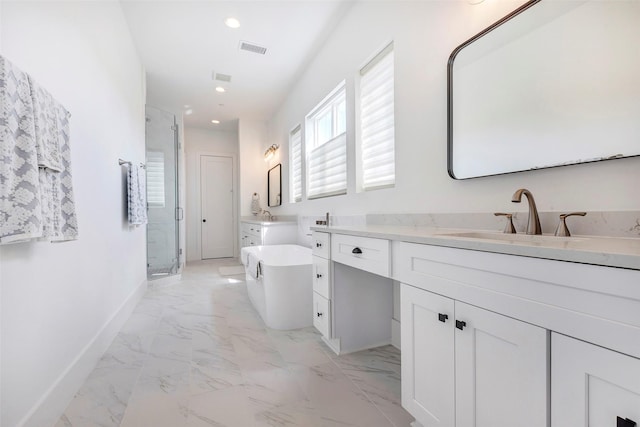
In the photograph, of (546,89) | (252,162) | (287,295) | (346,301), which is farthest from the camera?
(252,162)

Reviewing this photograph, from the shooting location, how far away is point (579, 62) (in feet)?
3.47

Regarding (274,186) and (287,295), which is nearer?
(287,295)

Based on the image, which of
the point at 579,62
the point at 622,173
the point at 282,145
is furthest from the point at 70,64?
the point at 282,145

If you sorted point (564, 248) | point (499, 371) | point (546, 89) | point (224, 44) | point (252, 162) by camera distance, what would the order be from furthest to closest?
point (252, 162)
point (224, 44)
point (546, 89)
point (499, 371)
point (564, 248)

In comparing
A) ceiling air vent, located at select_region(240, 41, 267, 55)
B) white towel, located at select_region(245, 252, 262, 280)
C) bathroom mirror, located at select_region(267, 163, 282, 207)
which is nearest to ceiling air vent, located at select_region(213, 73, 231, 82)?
ceiling air vent, located at select_region(240, 41, 267, 55)

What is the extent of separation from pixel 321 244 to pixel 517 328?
132 centimetres

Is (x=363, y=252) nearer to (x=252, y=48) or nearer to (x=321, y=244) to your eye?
(x=321, y=244)

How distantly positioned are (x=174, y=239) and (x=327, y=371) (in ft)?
11.7

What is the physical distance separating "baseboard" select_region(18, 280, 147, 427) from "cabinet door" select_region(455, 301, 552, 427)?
1.66 metres

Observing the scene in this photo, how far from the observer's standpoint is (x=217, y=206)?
241 inches

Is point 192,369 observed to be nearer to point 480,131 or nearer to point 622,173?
point 480,131

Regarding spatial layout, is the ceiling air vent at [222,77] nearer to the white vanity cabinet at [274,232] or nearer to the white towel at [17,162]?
the white vanity cabinet at [274,232]

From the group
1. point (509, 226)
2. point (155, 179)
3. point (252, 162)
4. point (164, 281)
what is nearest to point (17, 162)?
point (509, 226)

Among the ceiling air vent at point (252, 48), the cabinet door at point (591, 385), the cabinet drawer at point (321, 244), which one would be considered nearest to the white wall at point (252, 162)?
the ceiling air vent at point (252, 48)
